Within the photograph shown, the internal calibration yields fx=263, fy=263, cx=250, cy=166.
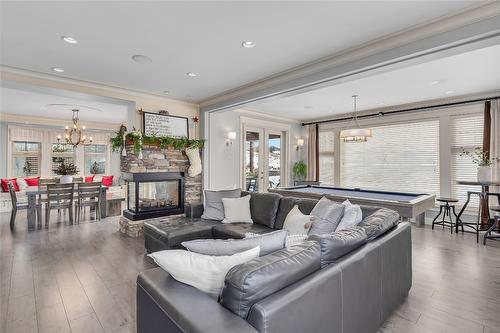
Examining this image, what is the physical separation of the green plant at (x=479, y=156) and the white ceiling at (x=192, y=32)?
3594 millimetres

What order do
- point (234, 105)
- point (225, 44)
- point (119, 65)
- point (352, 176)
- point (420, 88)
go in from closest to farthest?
point (225, 44), point (119, 65), point (420, 88), point (234, 105), point (352, 176)

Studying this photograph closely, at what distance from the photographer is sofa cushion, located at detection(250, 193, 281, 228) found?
3646mm

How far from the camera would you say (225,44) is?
3.09 metres

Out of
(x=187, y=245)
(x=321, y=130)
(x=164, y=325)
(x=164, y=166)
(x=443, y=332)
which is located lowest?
(x=443, y=332)

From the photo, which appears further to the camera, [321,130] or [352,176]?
[321,130]

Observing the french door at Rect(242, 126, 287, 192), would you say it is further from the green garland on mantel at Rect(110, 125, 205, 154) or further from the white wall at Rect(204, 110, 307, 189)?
the green garland on mantel at Rect(110, 125, 205, 154)

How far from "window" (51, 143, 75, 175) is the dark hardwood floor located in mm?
4570

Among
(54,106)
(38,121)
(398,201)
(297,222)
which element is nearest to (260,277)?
(297,222)

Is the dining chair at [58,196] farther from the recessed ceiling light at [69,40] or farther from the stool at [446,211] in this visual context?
the stool at [446,211]

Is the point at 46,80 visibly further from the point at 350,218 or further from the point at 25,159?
the point at 25,159

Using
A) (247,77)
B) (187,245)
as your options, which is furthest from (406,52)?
(187,245)

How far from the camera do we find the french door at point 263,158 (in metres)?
7.16

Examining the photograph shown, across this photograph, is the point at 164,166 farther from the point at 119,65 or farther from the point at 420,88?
the point at 420,88

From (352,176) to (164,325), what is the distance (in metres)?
6.86
